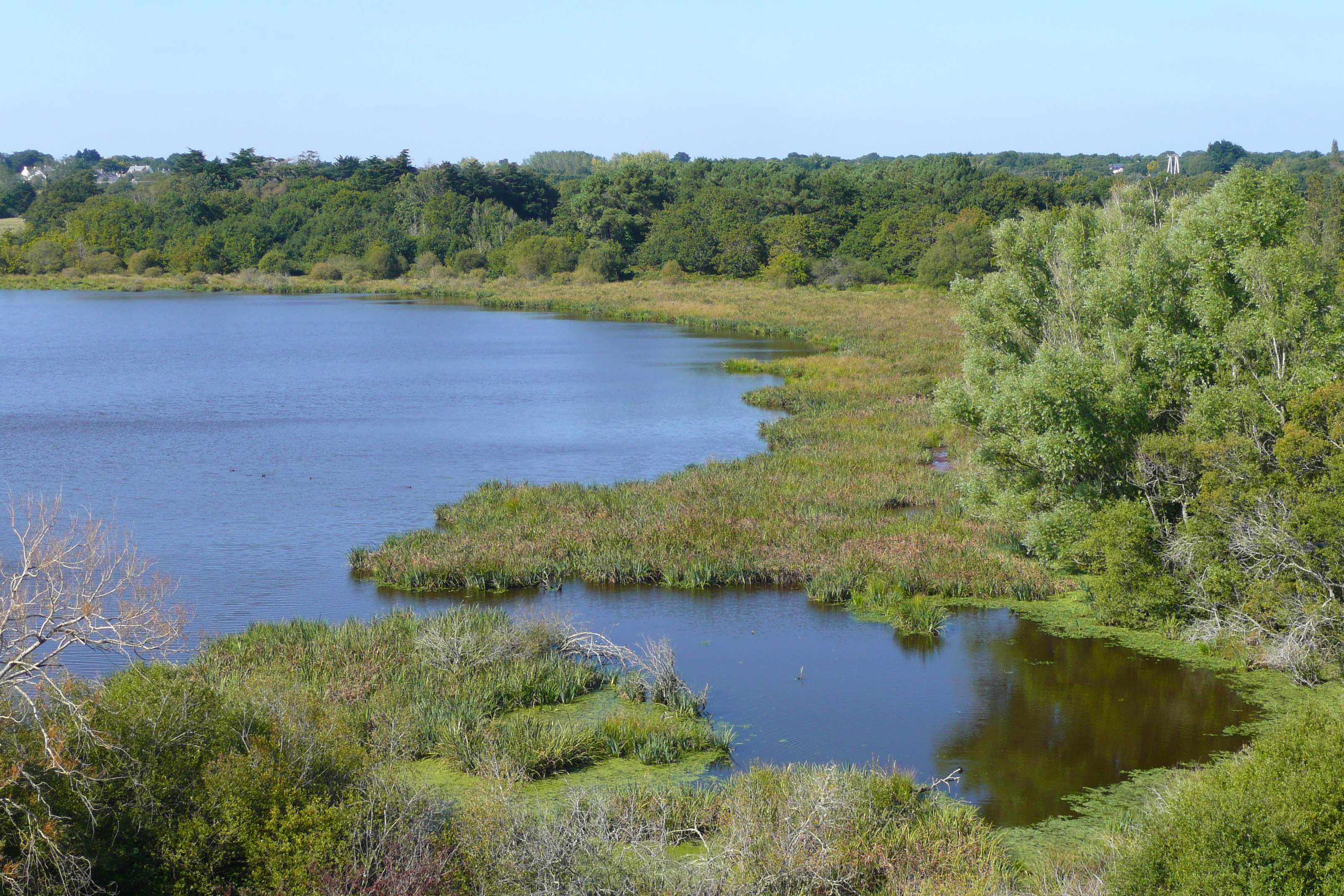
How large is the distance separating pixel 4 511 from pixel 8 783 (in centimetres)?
1679

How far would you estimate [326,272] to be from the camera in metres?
109

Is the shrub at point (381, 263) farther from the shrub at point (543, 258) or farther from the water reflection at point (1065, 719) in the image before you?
the water reflection at point (1065, 719)

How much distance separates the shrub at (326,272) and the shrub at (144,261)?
15.9 metres

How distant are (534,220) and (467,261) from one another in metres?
15.0

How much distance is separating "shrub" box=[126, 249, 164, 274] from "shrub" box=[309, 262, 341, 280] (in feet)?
52.1

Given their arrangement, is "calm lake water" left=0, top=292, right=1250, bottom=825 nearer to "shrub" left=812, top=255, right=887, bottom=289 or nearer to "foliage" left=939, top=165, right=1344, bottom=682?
"foliage" left=939, top=165, right=1344, bottom=682

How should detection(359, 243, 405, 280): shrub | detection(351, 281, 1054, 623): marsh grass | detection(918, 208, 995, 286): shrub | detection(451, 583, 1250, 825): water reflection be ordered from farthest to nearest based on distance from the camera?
detection(359, 243, 405, 280): shrub
detection(918, 208, 995, 286): shrub
detection(351, 281, 1054, 623): marsh grass
detection(451, 583, 1250, 825): water reflection

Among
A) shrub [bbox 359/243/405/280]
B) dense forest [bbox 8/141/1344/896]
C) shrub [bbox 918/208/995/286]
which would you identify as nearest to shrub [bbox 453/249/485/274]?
shrub [bbox 359/243/405/280]

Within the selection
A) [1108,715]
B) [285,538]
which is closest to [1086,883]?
[1108,715]

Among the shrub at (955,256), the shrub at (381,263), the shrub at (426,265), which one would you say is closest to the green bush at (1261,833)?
the shrub at (955,256)

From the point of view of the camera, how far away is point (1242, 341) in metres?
15.3

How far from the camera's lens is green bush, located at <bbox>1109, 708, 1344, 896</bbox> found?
697 centimetres

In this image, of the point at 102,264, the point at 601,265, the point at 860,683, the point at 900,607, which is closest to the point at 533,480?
the point at 900,607

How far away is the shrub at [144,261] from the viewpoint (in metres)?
110
